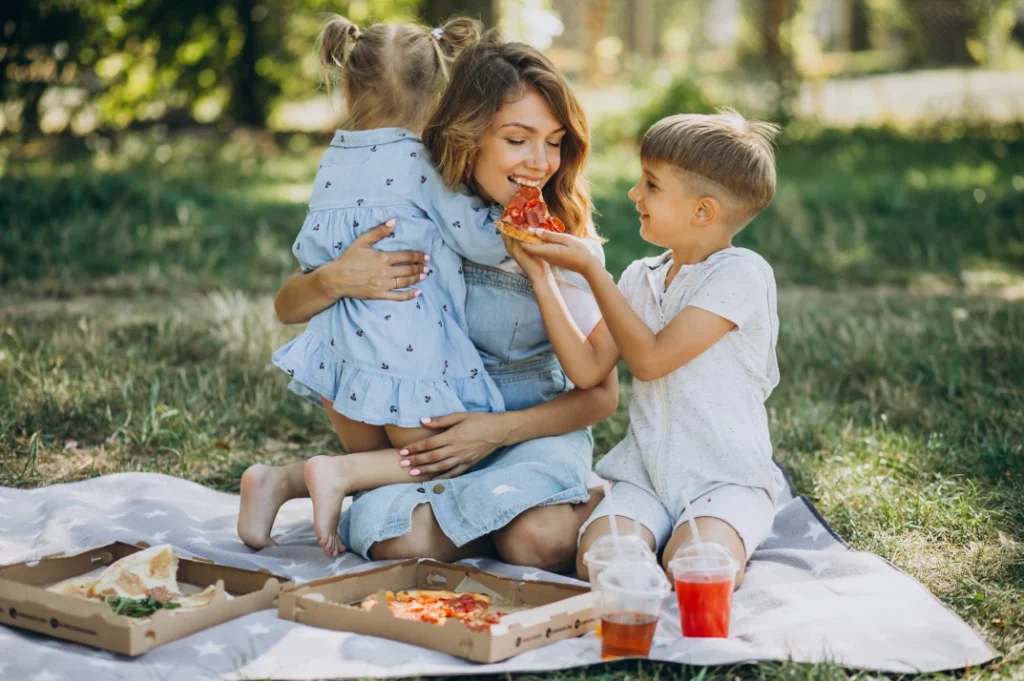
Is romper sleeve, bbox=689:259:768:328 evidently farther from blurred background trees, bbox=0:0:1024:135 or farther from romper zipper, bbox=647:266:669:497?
blurred background trees, bbox=0:0:1024:135

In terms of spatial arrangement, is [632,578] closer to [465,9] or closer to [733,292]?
[733,292]

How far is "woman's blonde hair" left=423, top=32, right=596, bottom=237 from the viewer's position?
3328 mm

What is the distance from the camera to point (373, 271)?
339 centimetres

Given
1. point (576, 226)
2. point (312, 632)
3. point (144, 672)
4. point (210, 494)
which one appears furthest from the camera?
point (210, 494)

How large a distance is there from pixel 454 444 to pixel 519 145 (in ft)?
2.89

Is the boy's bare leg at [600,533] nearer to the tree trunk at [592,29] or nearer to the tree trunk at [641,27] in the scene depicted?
the tree trunk at [592,29]

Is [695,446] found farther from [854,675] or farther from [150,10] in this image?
[150,10]

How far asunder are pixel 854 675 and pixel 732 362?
3.08 ft

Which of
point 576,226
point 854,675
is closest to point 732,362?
point 576,226

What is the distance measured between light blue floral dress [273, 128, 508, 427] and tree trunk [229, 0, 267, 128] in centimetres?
822

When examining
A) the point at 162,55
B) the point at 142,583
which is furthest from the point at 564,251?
the point at 162,55

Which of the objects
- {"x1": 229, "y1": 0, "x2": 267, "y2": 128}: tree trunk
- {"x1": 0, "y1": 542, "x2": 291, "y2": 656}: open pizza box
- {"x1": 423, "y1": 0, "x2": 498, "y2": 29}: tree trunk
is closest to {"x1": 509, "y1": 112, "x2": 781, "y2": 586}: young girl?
{"x1": 0, "y1": 542, "x2": 291, "y2": 656}: open pizza box

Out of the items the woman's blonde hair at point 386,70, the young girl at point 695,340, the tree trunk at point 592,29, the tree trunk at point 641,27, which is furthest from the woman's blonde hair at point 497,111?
the tree trunk at point 641,27

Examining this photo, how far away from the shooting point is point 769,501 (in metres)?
3.28
